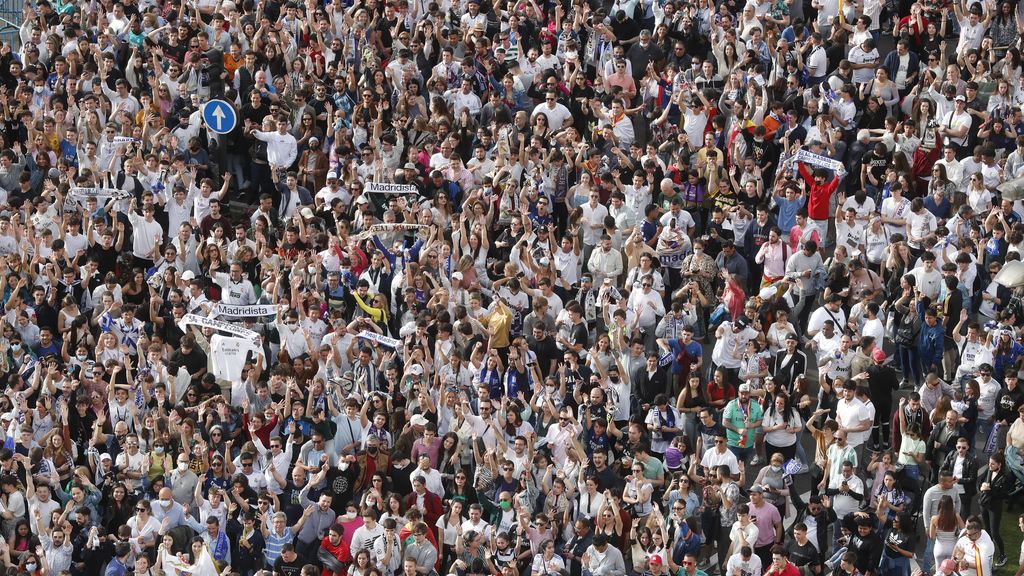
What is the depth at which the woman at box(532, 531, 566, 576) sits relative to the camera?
827 inches

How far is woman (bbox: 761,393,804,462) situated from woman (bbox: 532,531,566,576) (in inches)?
107

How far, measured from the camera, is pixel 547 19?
29.6 m

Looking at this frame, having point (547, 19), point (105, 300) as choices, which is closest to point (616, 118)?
point (547, 19)

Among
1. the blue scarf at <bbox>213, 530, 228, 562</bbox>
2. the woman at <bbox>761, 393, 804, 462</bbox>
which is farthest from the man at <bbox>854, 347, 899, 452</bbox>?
the blue scarf at <bbox>213, 530, 228, 562</bbox>

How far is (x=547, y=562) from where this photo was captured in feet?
69.1

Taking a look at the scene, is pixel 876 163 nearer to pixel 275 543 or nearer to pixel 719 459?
pixel 719 459

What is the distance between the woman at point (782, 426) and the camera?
22.2m

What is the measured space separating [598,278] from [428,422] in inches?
136

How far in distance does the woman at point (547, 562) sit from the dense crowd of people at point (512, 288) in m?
0.05

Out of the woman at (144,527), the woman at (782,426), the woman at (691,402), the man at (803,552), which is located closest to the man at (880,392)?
the woman at (782,426)

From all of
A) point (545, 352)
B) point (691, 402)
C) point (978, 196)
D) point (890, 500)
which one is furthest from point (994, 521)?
point (545, 352)

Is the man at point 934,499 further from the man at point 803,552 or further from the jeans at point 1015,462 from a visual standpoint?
the man at point 803,552

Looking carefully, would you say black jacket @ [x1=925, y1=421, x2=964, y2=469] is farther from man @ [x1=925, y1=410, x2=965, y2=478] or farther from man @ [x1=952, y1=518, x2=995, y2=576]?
man @ [x1=952, y1=518, x2=995, y2=576]

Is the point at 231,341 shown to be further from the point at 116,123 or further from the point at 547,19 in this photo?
the point at 547,19
